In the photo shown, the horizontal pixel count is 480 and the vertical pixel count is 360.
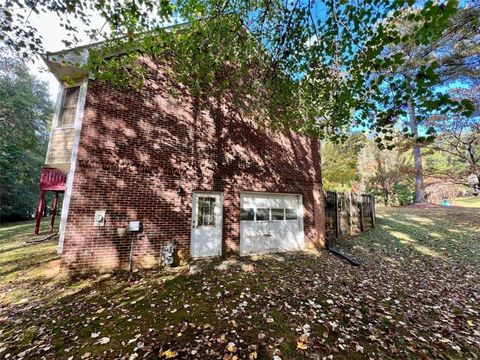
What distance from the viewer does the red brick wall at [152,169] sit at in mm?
6006

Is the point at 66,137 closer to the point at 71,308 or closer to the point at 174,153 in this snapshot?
the point at 174,153

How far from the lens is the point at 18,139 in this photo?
61.5 ft

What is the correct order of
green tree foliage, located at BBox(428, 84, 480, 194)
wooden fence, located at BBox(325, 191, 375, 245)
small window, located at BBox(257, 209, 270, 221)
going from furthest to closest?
green tree foliage, located at BBox(428, 84, 480, 194) → wooden fence, located at BBox(325, 191, 375, 245) → small window, located at BBox(257, 209, 270, 221)

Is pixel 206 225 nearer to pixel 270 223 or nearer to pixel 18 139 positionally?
pixel 270 223

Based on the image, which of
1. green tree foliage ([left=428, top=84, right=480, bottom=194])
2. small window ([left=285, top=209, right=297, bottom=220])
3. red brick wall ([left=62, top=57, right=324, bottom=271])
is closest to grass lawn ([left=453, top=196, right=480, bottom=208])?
green tree foliage ([left=428, top=84, right=480, bottom=194])

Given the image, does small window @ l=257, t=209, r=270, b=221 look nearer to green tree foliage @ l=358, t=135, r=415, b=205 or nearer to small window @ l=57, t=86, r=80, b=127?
small window @ l=57, t=86, r=80, b=127

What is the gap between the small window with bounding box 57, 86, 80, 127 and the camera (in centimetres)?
718

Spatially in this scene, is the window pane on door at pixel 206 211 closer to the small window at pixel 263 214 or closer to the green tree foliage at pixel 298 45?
the small window at pixel 263 214

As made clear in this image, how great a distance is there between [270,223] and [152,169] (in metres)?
4.81

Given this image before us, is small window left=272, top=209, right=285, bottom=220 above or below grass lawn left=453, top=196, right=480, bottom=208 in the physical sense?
below

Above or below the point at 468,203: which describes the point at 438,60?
above

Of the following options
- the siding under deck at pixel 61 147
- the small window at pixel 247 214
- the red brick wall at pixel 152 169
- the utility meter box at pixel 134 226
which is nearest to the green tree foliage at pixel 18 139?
the siding under deck at pixel 61 147

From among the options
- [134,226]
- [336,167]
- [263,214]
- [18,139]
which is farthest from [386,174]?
[18,139]

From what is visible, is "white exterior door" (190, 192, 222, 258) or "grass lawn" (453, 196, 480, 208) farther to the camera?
"grass lawn" (453, 196, 480, 208)
